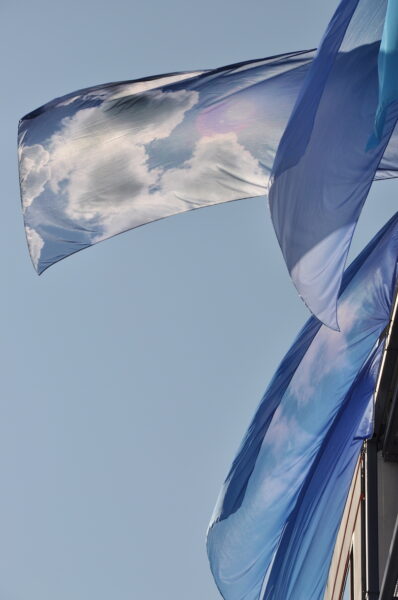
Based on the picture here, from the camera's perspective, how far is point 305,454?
9.82 metres

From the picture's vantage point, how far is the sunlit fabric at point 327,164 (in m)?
7.33

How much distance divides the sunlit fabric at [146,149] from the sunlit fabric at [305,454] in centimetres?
160

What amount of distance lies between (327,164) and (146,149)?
317 centimetres

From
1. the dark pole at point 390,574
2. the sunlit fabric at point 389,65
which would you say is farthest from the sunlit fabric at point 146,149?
the dark pole at point 390,574

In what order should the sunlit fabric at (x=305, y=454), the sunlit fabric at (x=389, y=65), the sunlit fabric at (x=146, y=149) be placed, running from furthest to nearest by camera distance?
1. the sunlit fabric at (x=146, y=149)
2. the sunlit fabric at (x=305, y=454)
3. the sunlit fabric at (x=389, y=65)

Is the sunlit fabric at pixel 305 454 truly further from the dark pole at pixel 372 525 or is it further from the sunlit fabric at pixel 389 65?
the sunlit fabric at pixel 389 65

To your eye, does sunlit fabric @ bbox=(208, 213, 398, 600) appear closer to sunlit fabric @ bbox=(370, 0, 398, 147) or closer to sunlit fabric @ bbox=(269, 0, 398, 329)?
sunlit fabric @ bbox=(269, 0, 398, 329)

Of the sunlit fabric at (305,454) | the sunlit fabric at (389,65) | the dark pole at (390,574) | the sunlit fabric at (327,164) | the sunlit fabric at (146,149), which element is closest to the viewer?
the sunlit fabric at (389,65)

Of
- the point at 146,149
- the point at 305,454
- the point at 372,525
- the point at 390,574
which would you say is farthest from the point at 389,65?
the point at 372,525

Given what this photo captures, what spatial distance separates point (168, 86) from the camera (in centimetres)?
1025

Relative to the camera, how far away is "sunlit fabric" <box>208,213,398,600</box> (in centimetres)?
953

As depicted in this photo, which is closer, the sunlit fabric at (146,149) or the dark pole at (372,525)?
the dark pole at (372,525)

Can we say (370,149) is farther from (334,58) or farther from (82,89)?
(82,89)

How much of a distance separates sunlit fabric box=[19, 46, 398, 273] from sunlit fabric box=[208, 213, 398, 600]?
1.60 m
